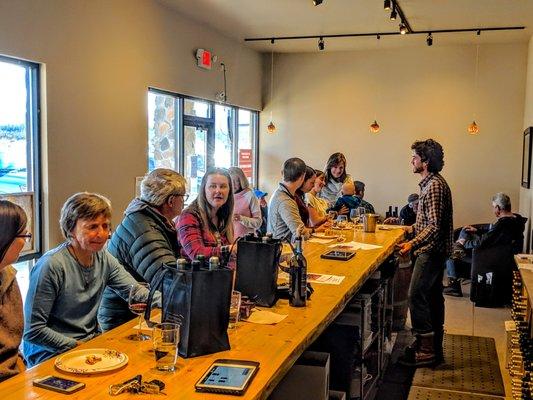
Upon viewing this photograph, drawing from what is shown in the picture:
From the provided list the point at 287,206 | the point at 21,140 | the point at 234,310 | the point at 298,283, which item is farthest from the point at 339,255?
the point at 21,140

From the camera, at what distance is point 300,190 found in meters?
4.37

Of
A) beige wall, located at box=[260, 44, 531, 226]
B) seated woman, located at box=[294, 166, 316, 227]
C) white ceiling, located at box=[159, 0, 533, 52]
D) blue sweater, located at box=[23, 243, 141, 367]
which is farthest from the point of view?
beige wall, located at box=[260, 44, 531, 226]

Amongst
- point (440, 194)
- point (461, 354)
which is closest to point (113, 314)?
point (440, 194)

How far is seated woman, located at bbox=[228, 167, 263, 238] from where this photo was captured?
529 cm

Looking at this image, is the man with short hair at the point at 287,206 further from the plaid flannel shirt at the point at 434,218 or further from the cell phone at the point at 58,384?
the cell phone at the point at 58,384

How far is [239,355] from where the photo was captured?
1.82 m

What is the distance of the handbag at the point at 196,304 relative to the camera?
178cm

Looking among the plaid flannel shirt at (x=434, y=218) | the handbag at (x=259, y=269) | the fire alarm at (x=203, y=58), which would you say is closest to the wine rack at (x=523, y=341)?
the plaid flannel shirt at (x=434, y=218)

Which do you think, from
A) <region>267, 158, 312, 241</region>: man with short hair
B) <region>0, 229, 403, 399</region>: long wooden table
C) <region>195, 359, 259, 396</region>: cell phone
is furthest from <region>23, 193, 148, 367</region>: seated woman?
<region>267, 158, 312, 241</region>: man with short hair

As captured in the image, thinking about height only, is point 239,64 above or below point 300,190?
above

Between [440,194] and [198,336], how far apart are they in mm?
2718

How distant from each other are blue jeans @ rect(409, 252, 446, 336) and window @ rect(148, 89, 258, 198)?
3.21 meters

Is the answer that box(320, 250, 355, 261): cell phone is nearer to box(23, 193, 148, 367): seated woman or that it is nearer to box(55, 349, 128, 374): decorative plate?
box(23, 193, 148, 367): seated woman

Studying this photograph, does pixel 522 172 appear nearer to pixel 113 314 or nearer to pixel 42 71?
pixel 42 71
